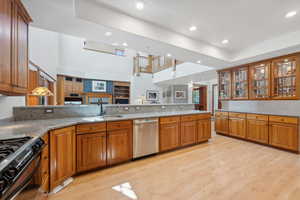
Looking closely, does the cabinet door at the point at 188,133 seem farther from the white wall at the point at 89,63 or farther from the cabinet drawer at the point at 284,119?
the white wall at the point at 89,63

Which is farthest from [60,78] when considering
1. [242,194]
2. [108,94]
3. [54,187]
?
[242,194]

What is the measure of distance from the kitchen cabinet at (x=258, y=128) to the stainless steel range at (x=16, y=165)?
4578mm

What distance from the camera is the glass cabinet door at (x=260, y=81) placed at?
12.0 ft

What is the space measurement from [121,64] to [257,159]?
297 inches

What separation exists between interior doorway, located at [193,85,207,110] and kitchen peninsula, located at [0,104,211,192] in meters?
5.96

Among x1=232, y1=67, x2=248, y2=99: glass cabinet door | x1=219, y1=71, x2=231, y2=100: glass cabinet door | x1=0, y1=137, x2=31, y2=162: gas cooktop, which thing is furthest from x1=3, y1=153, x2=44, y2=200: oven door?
x1=219, y1=71, x2=231, y2=100: glass cabinet door

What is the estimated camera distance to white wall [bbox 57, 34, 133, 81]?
6742mm

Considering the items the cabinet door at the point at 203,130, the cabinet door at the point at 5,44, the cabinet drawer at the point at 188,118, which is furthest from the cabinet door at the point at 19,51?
the cabinet door at the point at 203,130

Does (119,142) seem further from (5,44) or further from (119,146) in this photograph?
(5,44)

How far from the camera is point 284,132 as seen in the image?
323cm

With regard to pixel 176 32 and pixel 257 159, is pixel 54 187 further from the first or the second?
pixel 257 159

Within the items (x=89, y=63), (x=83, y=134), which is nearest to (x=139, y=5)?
(x=83, y=134)

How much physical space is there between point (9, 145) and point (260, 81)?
16.6 ft

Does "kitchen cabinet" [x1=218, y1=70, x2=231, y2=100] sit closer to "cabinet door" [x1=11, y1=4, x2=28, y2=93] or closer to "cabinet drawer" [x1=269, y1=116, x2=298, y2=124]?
"cabinet drawer" [x1=269, y1=116, x2=298, y2=124]
